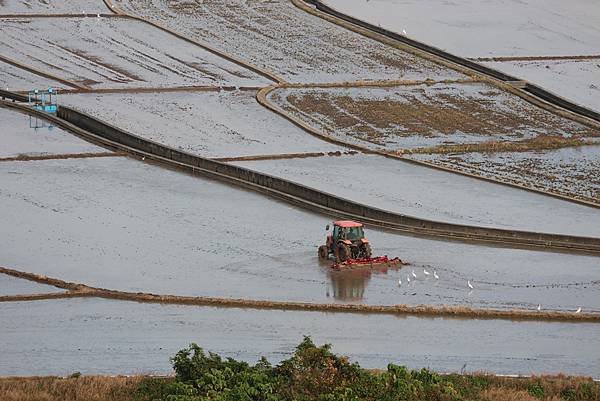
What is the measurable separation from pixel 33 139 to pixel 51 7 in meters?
20.2

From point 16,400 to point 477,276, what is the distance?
915 cm

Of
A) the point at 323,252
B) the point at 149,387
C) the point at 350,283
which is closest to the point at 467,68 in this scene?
the point at 323,252

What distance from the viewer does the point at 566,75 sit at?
4438 cm

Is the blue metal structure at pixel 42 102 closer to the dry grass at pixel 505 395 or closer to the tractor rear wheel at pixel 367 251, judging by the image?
the tractor rear wheel at pixel 367 251

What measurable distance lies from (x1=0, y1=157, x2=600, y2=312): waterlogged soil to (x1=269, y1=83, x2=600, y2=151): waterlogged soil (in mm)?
7584

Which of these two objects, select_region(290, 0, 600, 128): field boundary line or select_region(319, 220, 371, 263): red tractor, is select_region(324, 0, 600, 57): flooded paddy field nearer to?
select_region(290, 0, 600, 128): field boundary line

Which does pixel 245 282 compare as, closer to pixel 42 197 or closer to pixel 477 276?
pixel 477 276

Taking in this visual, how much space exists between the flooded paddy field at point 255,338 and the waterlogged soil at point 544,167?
31.6 feet

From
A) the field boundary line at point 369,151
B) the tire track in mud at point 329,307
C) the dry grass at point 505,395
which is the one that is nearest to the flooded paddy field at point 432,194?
the field boundary line at point 369,151

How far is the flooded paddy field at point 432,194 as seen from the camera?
1017 inches

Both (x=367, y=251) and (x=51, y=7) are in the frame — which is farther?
(x=51, y=7)

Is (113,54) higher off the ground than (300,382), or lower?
higher

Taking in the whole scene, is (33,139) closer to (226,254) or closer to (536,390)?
(226,254)

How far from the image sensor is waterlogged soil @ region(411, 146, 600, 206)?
1154 inches
